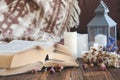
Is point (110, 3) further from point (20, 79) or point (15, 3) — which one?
point (20, 79)

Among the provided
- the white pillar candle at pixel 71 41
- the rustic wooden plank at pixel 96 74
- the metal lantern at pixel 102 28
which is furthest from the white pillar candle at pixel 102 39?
the rustic wooden plank at pixel 96 74

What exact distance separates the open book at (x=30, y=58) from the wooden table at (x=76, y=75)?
0.03m

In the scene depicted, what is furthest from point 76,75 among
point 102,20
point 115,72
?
point 102,20

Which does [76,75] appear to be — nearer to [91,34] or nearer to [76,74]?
[76,74]

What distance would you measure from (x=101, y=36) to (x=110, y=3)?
31.2 inches

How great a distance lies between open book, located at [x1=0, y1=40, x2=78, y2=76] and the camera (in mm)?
1007

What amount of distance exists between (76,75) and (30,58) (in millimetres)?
180

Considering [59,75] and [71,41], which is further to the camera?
[71,41]

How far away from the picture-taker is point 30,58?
104 cm

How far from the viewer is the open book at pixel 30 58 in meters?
1.01

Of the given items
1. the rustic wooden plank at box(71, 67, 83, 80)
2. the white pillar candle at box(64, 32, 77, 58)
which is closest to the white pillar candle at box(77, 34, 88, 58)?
the white pillar candle at box(64, 32, 77, 58)

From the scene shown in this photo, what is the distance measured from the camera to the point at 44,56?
1.07 metres

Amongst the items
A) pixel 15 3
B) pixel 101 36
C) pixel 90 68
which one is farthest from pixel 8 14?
pixel 90 68

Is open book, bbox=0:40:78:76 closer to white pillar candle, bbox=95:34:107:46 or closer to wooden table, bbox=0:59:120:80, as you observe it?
wooden table, bbox=0:59:120:80
